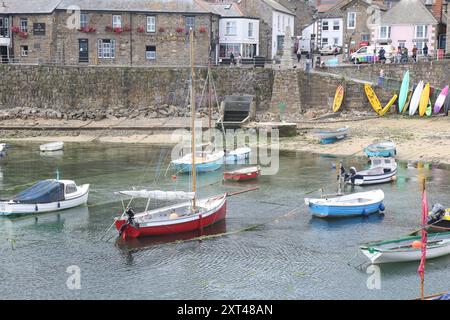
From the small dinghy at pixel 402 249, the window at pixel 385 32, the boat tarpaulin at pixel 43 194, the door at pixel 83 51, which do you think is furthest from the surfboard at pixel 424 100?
the boat tarpaulin at pixel 43 194

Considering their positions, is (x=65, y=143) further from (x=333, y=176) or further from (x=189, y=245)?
(x=189, y=245)

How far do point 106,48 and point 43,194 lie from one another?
2678 centimetres

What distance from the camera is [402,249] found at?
23.6 m

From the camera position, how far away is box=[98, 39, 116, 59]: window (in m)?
55.1

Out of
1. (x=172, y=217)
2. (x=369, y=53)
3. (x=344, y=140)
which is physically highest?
(x=369, y=53)

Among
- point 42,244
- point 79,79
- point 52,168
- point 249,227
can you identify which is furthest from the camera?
point 79,79

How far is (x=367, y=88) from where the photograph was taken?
49.1 meters

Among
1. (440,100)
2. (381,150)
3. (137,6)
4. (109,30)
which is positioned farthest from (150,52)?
(381,150)

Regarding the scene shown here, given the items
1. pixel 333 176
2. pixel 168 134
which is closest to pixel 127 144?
pixel 168 134

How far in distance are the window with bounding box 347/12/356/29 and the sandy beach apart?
13.2m

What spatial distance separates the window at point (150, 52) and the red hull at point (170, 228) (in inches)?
1138

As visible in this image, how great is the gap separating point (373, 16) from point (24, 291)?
42.4 meters

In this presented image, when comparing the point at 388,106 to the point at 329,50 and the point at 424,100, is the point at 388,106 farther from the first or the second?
the point at 329,50

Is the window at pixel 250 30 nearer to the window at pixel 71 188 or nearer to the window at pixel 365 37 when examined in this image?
the window at pixel 365 37
